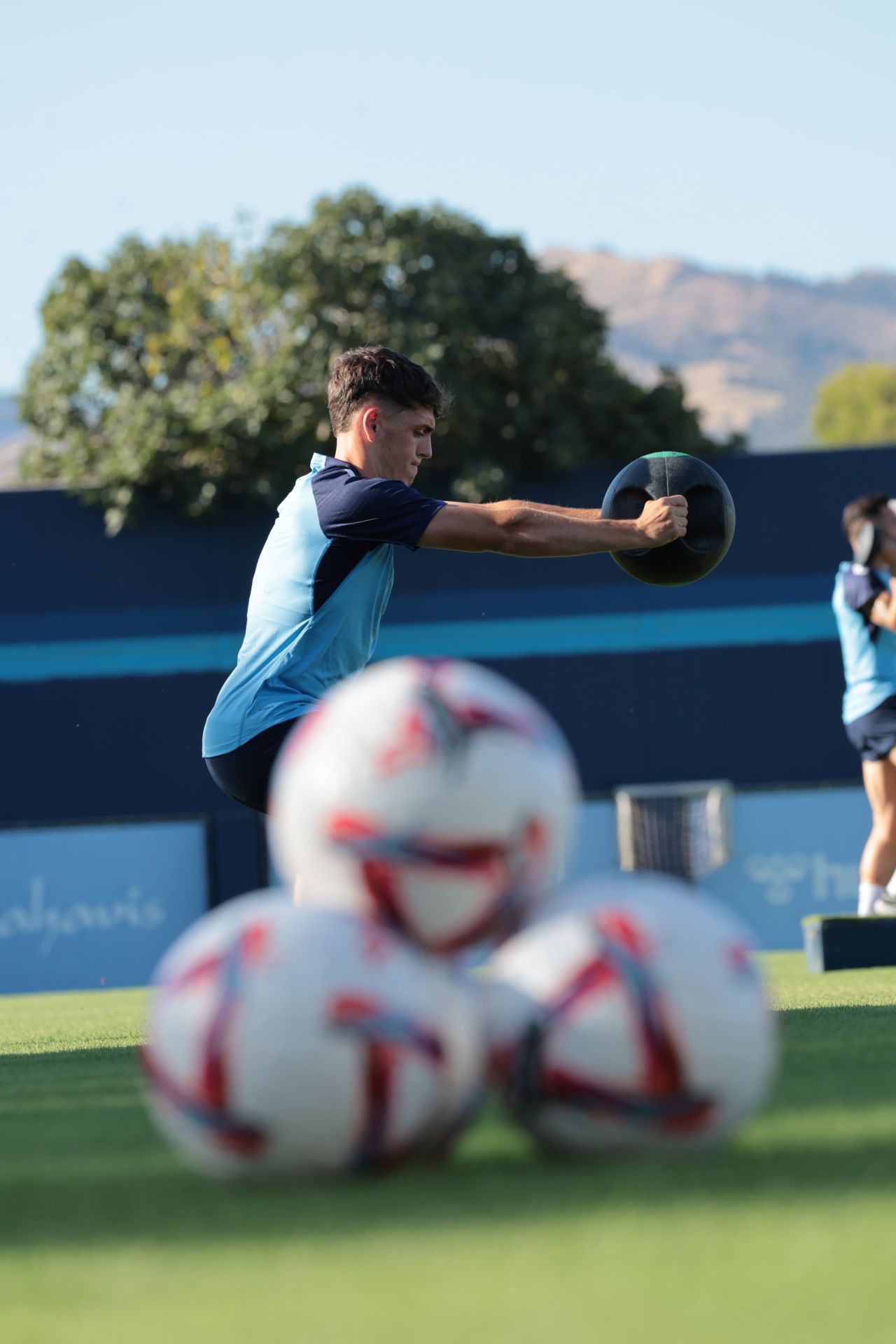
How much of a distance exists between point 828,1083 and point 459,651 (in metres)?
14.6

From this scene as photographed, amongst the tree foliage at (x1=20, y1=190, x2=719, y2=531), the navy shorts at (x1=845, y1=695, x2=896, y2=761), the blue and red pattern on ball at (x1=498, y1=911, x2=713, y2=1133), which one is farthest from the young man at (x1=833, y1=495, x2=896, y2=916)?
the tree foliage at (x1=20, y1=190, x2=719, y2=531)

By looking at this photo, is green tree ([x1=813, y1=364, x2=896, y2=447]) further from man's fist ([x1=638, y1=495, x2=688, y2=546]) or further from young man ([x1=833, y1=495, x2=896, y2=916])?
man's fist ([x1=638, y1=495, x2=688, y2=546])

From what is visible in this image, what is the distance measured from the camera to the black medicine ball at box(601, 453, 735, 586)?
6133 mm

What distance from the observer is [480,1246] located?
8.77 feet

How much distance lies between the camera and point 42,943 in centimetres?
1582

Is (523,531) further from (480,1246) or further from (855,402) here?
(855,402)

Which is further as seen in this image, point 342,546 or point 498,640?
point 498,640

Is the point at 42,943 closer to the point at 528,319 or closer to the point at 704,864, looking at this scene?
the point at 704,864

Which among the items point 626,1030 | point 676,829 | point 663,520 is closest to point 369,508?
point 663,520

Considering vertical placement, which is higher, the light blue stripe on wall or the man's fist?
the man's fist

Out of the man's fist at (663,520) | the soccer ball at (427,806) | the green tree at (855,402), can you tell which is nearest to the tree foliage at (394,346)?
the man's fist at (663,520)

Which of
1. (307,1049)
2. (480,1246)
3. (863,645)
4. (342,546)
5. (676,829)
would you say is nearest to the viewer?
(480,1246)

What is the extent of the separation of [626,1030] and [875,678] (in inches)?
305

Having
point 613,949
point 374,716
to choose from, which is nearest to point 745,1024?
point 613,949
